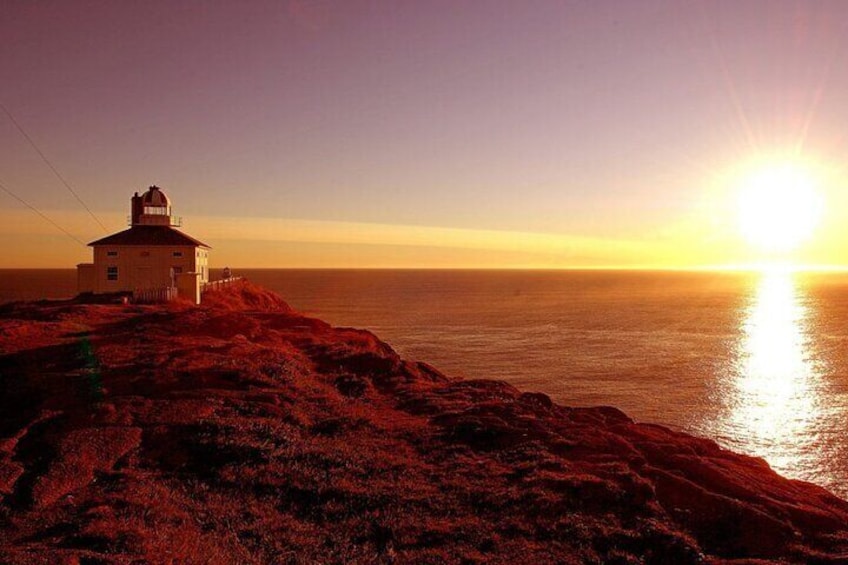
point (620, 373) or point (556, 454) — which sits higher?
point (556, 454)

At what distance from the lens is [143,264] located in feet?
140

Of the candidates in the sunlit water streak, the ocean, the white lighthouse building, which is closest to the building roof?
the white lighthouse building

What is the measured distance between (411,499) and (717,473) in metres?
9.72

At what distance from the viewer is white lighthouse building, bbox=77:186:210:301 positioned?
41781 mm

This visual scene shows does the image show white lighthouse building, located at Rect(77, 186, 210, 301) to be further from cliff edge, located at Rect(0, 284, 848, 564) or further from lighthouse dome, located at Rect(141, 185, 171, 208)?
cliff edge, located at Rect(0, 284, 848, 564)

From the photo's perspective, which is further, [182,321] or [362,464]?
[182,321]

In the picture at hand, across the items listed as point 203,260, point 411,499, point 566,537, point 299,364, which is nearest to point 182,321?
point 299,364

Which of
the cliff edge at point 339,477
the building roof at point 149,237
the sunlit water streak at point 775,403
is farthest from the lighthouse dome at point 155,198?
the sunlit water streak at point 775,403

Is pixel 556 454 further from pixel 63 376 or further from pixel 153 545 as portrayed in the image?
pixel 63 376

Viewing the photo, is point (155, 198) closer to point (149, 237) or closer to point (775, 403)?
point (149, 237)

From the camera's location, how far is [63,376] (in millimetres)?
20453

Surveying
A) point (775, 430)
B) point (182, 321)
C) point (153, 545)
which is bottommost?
point (775, 430)

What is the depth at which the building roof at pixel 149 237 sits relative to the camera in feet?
138

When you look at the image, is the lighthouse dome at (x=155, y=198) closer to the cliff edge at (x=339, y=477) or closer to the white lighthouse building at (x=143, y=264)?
the white lighthouse building at (x=143, y=264)
